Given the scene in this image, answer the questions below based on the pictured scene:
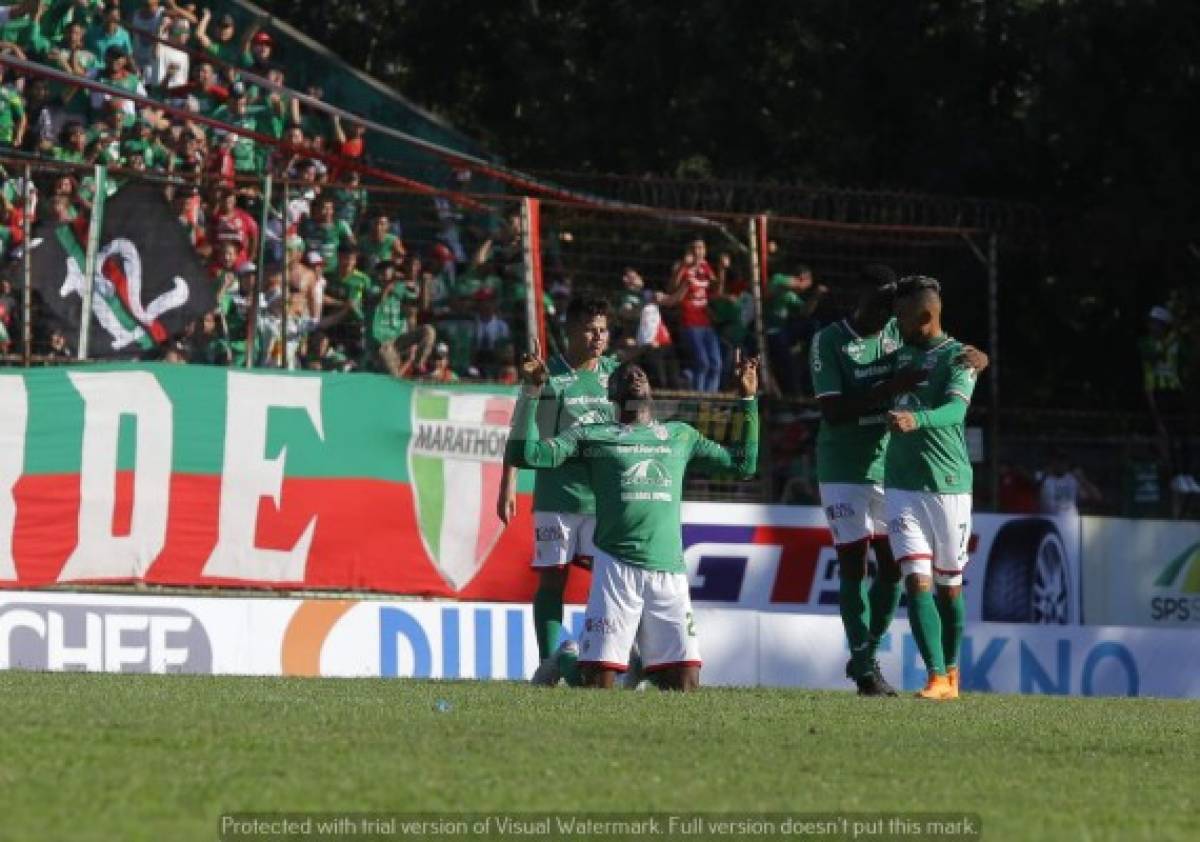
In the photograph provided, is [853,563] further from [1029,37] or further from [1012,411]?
[1029,37]

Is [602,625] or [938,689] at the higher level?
[602,625]

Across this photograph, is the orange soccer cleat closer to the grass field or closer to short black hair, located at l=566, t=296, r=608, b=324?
the grass field

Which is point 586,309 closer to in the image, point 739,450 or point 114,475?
point 739,450

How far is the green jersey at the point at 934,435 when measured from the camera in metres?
13.1

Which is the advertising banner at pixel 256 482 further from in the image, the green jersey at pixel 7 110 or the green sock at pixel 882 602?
the green sock at pixel 882 602

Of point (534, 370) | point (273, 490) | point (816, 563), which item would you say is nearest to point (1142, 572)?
point (816, 563)

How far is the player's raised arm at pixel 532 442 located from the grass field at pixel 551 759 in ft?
4.46

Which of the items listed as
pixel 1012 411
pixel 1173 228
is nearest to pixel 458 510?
pixel 1012 411

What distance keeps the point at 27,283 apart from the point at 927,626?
7.95m

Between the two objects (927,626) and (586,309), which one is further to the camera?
(586,309)

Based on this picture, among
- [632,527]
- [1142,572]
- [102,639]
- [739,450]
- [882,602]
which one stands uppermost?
[739,450]

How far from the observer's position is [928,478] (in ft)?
43.4

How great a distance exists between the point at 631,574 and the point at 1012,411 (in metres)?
9.24

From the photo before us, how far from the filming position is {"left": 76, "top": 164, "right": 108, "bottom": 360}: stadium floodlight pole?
1802 cm
